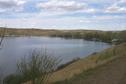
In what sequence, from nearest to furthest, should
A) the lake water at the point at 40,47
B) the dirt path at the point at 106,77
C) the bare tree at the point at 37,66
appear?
the bare tree at the point at 37,66, the dirt path at the point at 106,77, the lake water at the point at 40,47

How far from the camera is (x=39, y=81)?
959 centimetres

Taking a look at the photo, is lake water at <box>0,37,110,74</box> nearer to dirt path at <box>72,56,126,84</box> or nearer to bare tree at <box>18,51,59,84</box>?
dirt path at <box>72,56,126,84</box>

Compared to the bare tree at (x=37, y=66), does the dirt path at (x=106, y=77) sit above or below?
below

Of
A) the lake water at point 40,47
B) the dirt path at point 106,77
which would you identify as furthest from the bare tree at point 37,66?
the lake water at point 40,47

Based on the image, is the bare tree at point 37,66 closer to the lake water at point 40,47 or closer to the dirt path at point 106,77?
the dirt path at point 106,77

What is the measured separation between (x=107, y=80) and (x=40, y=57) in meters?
4.56

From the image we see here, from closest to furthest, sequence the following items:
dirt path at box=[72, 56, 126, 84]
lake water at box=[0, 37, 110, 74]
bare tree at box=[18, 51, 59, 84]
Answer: bare tree at box=[18, 51, 59, 84]
dirt path at box=[72, 56, 126, 84]
lake water at box=[0, 37, 110, 74]

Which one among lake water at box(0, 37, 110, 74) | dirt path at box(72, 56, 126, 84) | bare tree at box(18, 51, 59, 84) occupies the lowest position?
lake water at box(0, 37, 110, 74)

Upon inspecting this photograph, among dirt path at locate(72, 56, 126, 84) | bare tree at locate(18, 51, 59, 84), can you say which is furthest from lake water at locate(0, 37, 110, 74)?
bare tree at locate(18, 51, 59, 84)

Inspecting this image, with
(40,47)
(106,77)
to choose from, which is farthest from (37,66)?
(40,47)

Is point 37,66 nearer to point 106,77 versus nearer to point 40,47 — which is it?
point 106,77

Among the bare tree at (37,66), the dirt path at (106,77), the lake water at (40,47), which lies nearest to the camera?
the bare tree at (37,66)

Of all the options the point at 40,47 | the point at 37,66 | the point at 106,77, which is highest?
the point at 37,66

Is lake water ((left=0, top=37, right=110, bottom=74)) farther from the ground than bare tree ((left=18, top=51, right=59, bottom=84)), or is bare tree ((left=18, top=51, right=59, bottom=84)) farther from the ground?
bare tree ((left=18, top=51, right=59, bottom=84))
